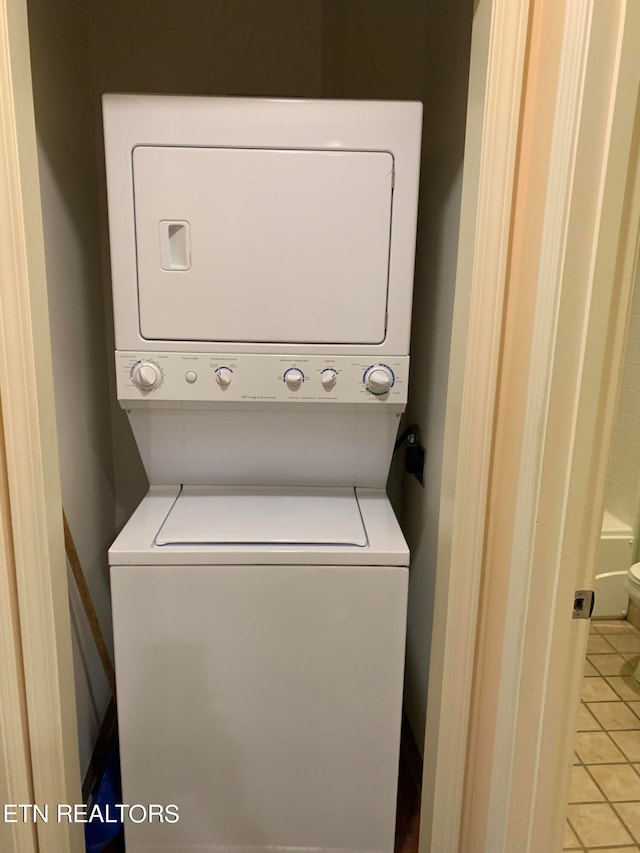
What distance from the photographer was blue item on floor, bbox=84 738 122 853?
5.11 feet

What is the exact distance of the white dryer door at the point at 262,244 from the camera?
1392mm

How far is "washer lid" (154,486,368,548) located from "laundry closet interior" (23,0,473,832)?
0.25 m

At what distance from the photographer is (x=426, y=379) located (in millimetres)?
1741

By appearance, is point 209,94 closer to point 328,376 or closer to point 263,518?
point 328,376

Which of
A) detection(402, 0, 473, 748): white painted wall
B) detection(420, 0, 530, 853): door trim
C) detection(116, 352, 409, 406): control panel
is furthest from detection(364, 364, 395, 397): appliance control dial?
detection(420, 0, 530, 853): door trim

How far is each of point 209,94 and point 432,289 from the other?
87 centimetres

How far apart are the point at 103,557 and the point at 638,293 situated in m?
2.35

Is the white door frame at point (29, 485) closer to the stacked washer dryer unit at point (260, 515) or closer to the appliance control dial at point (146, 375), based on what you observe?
the stacked washer dryer unit at point (260, 515)

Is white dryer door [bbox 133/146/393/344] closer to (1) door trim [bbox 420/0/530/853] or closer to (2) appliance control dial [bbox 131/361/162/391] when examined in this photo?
(2) appliance control dial [bbox 131/361/162/391]

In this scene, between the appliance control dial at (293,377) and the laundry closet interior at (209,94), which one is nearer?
the appliance control dial at (293,377)

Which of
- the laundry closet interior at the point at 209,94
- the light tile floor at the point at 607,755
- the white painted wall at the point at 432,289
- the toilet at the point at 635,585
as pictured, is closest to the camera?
the white painted wall at the point at 432,289

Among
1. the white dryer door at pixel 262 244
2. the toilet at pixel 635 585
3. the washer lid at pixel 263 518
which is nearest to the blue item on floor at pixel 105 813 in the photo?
the washer lid at pixel 263 518

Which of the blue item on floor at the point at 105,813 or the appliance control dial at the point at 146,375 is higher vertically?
the appliance control dial at the point at 146,375

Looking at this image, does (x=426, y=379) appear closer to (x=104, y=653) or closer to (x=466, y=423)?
(x=466, y=423)
